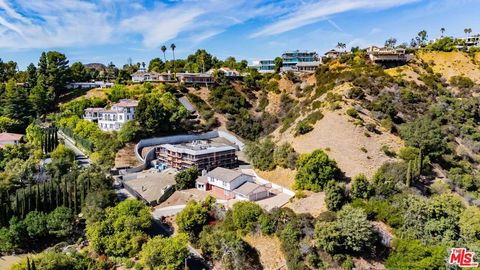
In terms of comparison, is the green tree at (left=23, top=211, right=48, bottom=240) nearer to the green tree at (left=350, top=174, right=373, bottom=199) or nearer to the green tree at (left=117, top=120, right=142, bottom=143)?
the green tree at (left=117, top=120, right=142, bottom=143)

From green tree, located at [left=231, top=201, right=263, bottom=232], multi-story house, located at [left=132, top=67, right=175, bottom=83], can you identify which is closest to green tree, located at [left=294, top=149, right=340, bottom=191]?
green tree, located at [left=231, top=201, right=263, bottom=232]

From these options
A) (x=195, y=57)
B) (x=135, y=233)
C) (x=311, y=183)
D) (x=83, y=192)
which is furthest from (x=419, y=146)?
(x=195, y=57)

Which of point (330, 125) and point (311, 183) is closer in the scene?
point (311, 183)

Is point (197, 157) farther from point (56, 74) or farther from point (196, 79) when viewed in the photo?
point (56, 74)

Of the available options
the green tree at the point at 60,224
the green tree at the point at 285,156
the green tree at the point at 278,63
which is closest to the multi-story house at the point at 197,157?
the green tree at the point at 285,156

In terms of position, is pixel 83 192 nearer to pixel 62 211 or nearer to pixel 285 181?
pixel 62 211
